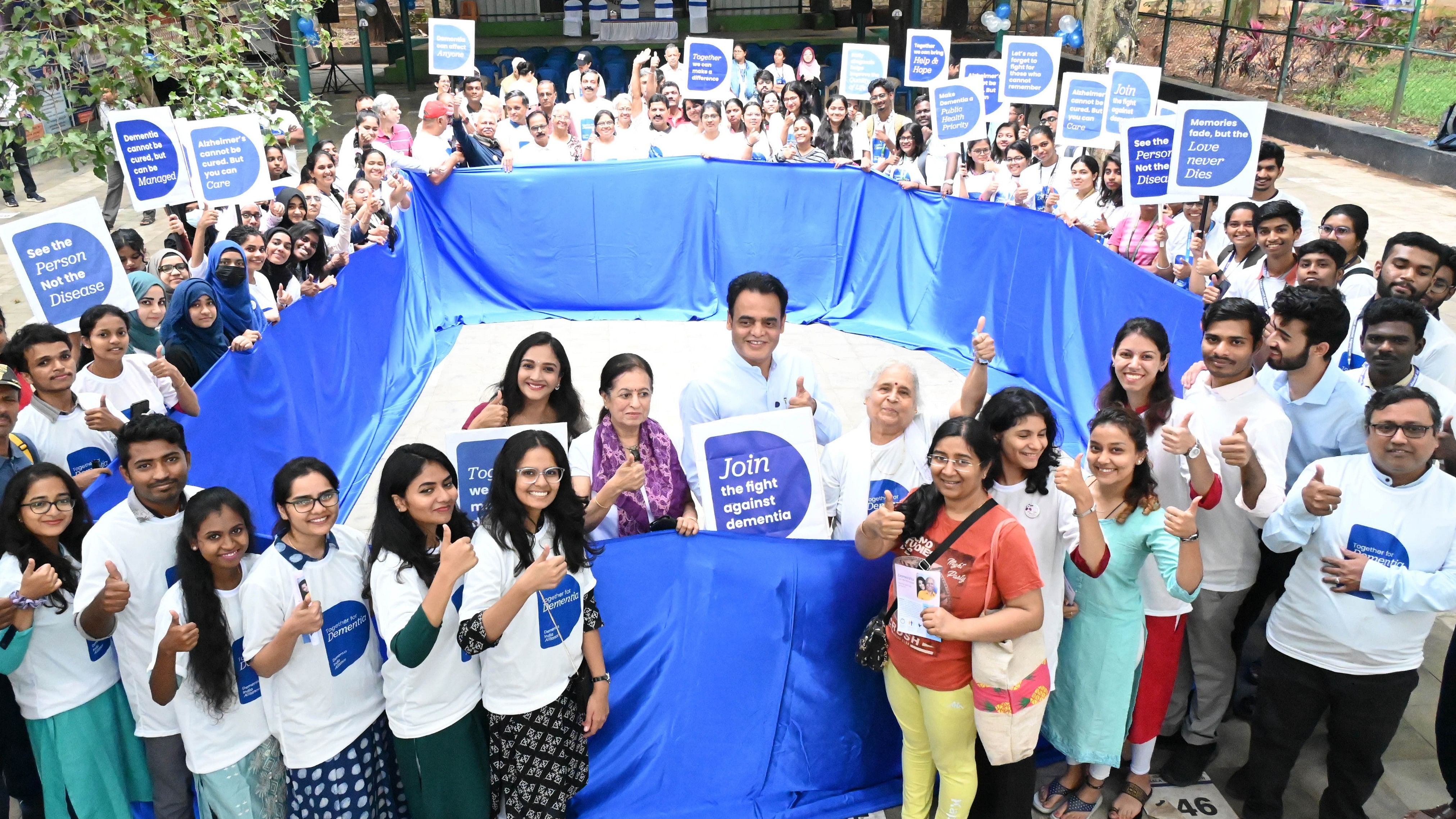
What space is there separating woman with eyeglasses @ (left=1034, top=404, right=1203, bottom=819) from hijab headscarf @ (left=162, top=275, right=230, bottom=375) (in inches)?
175

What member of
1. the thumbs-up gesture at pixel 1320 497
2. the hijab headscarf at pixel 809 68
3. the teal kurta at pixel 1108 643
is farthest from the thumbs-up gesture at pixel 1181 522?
the hijab headscarf at pixel 809 68

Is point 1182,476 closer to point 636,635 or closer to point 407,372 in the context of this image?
point 636,635

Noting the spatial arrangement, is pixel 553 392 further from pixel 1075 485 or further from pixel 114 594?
pixel 1075 485

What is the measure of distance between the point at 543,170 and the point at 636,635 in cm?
729

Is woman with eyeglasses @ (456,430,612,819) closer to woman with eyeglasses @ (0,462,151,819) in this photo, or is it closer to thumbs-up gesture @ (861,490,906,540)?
thumbs-up gesture @ (861,490,906,540)

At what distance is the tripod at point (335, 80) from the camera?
73.7 feet

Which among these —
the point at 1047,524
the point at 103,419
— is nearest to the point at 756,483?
the point at 1047,524

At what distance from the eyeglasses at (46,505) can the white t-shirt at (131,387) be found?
1.34 metres

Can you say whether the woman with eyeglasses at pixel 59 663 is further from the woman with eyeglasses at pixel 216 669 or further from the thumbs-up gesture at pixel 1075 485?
the thumbs-up gesture at pixel 1075 485

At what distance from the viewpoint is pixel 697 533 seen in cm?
396

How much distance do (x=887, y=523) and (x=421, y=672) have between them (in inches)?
61.3

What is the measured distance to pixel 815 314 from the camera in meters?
10.8

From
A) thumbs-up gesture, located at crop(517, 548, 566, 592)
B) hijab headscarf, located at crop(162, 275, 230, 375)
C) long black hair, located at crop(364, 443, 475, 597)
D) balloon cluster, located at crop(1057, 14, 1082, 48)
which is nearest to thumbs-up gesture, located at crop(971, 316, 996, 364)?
thumbs-up gesture, located at crop(517, 548, 566, 592)

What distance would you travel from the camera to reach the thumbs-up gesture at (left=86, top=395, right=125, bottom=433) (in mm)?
4523
